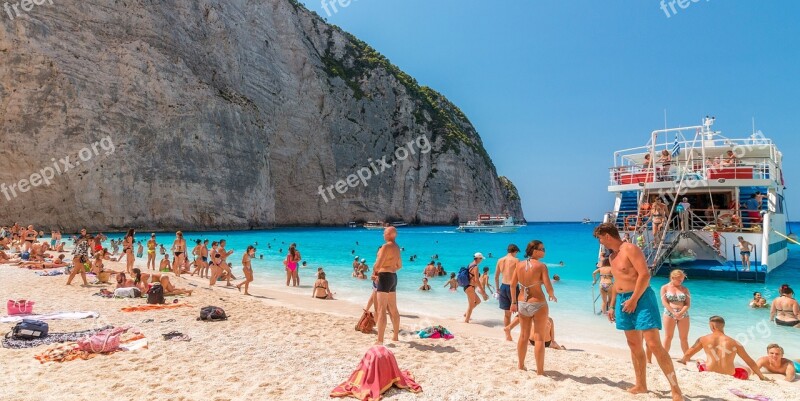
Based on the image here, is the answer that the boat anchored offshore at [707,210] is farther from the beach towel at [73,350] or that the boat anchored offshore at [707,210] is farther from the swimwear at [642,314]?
the beach towel at [73,350]

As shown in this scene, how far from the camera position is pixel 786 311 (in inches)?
369

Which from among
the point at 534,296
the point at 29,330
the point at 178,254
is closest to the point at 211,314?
the point at 29,330

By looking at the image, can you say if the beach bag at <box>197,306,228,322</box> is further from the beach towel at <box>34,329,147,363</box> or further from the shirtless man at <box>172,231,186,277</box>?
the shirtless man at <box>172,231,186,277</box>

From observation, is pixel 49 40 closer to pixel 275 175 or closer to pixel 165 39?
pixel 165 39

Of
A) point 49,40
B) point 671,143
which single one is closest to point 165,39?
point 49,40

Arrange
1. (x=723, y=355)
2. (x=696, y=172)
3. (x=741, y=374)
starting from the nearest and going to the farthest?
(x=741, y=374) < (x=723, y=355) < (x=696, y=172)

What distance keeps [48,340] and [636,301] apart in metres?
8.01

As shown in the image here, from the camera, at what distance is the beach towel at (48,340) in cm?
625

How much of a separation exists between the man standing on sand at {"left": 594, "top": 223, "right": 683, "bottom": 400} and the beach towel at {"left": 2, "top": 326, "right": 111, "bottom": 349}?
24.9 ft

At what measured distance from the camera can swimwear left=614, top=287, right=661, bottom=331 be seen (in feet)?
14.1

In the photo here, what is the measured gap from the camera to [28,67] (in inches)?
1473

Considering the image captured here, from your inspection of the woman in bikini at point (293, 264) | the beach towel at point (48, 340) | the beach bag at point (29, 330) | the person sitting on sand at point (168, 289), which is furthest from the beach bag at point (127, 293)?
the woman in bikini at point (293, 264)

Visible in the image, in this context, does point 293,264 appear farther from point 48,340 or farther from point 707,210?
point 707,210

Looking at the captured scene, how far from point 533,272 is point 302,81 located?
61.6 metres
